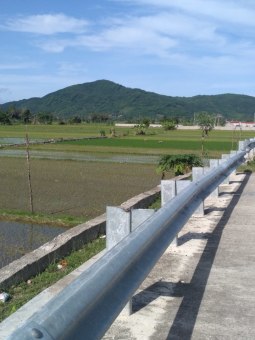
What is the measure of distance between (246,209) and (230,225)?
49.5 inches

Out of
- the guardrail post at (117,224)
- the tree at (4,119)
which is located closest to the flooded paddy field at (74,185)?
the guardrail post at (117,224)

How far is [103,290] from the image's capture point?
2184 mm

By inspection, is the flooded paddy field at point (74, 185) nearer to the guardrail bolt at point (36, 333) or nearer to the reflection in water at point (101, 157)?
the reflection in water at point (101, 157)

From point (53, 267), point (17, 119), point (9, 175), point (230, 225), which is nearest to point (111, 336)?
point (53, 267)

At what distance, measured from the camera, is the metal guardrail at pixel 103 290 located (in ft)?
5.42

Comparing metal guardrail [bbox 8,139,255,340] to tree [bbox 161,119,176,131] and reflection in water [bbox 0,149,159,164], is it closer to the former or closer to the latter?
reflection in water [bbox 0,149,159,164]

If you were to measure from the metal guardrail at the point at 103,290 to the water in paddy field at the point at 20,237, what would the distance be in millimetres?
4818

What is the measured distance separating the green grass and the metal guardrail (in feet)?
5.14

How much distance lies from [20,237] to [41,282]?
5091 mm

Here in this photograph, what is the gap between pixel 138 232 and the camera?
3021 millimetres

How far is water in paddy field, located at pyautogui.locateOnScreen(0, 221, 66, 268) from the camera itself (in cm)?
839

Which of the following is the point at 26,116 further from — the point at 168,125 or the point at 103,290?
the point at 103,290

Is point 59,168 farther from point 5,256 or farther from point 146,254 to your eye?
point 146,254

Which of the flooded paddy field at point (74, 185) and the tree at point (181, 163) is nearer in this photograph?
the flooded paddy field at point (74, 185)
